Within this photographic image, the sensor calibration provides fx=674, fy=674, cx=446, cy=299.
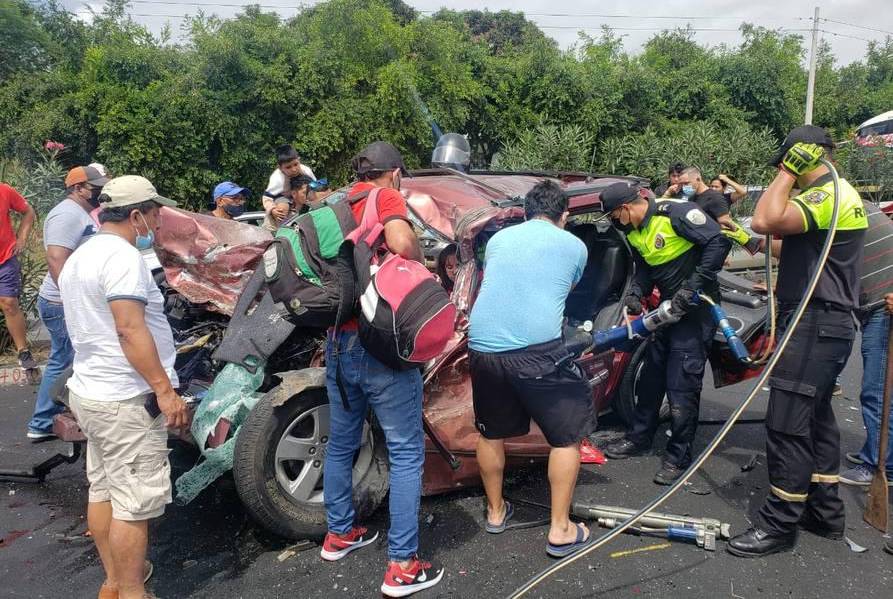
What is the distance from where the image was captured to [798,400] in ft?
10.3

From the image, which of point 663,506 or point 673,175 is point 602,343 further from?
point 673,175

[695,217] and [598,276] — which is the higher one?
[695,217]

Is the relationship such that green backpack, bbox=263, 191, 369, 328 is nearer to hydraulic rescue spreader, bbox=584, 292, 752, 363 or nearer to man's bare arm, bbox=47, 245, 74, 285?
hydraulic rescue spreader, bbox=584, 292, 752, 363

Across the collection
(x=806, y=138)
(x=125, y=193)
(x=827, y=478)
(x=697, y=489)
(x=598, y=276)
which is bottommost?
(x=697, y=489)

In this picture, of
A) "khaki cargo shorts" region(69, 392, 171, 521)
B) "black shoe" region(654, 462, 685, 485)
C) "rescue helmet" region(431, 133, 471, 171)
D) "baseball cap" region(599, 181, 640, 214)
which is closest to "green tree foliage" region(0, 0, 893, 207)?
"rescue helmet" region(431, 133, 471, 171)

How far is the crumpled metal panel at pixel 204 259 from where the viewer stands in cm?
405

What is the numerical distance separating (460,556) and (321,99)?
11.6 m

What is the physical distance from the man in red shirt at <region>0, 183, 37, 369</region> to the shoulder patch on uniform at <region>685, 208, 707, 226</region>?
4992mm

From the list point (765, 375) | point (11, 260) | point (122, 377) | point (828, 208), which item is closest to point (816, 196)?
point (828, 208)

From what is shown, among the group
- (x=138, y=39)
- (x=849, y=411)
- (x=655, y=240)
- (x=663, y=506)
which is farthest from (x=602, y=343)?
(x=138, y=39)

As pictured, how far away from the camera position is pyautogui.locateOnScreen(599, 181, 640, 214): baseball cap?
3.98 meters

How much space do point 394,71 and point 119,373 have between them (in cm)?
1181

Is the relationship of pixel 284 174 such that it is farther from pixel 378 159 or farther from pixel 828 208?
pixel 828 208

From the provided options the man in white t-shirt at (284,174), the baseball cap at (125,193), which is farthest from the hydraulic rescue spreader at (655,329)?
the man in white t-shirt at (284,174)
